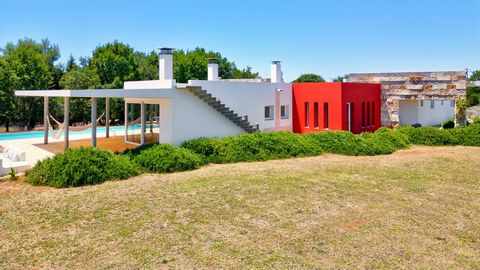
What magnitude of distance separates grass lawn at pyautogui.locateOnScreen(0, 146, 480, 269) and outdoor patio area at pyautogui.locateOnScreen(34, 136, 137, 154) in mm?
5420


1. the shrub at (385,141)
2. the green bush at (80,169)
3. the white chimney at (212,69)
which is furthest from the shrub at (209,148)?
the shrub at (385,141)

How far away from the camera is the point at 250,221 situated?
8.56 m

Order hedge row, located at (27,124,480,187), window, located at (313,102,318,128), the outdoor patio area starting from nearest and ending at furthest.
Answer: hedge row, located at (27,124,480,187)
the outdoor patio area
window, located at (313,102,318,128)

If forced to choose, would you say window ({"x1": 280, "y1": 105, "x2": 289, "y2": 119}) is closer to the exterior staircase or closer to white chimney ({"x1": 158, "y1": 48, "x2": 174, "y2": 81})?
the exterior staircase

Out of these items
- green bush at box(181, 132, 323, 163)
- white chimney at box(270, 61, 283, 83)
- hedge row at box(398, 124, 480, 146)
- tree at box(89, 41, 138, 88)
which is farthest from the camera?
tree at box(89, 41, 138, 88)

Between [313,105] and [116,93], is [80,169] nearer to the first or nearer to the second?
[116,93]

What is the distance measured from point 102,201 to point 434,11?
77.9 feet

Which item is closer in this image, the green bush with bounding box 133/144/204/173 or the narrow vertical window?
the green bush with bounding box 133/144/204/173

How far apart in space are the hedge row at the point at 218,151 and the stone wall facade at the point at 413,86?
3030mm

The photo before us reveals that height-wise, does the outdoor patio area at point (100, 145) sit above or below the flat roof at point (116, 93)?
below

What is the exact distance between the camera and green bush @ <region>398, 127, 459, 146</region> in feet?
68.7

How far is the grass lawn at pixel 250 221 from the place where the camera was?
21.8ft

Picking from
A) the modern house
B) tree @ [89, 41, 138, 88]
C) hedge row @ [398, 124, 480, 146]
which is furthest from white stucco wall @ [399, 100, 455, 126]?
tree @ [89, 41, 138, 88]

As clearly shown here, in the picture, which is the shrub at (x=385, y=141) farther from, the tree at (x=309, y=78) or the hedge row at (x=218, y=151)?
the tree at (x=309, y=78)
